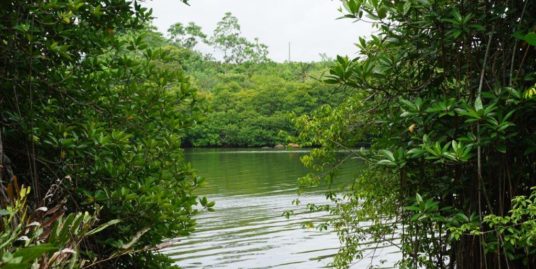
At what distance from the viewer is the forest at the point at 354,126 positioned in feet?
12.0

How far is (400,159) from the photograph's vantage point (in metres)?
3.69

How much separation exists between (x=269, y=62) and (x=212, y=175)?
5168cm

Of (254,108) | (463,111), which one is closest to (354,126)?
(463,111)

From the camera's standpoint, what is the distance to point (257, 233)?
14.0 meters

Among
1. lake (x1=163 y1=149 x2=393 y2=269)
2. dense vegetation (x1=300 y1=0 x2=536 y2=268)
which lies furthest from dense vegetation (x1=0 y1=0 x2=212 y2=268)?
lake (x1=163 y1=149 x2=393 y2=269)

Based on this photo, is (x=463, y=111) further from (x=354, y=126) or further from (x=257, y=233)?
(x=257, y=233)

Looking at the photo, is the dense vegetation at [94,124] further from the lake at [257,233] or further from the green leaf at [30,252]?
the green leaf at [30,252]

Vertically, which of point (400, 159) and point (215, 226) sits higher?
point (400, 159)

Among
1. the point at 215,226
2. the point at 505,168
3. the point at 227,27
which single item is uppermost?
the point at 227,27

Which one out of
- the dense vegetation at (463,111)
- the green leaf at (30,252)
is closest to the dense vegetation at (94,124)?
the dense vegetation at (463,111)

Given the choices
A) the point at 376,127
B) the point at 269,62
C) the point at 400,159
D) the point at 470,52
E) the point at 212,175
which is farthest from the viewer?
the point at 269,62

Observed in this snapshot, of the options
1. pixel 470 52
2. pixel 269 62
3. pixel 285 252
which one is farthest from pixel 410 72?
pixel 269 62

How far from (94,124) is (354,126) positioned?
83.6 inches

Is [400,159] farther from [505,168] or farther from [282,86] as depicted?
[282,86]
